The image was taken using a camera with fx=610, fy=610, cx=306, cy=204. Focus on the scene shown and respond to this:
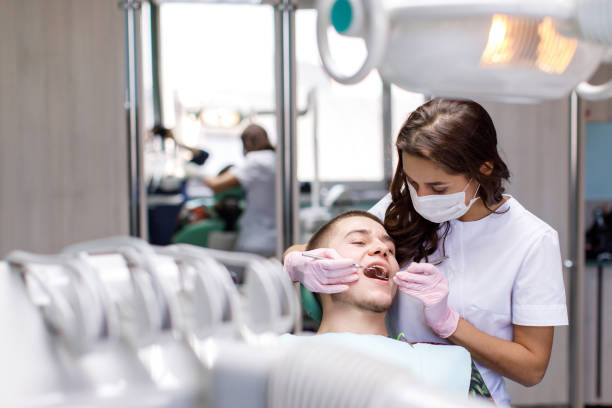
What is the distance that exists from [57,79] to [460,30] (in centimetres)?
268

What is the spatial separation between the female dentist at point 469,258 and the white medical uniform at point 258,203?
152cm

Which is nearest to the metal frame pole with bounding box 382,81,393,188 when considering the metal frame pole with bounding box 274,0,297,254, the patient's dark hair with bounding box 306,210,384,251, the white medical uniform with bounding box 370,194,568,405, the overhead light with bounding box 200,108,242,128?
the metal frame pole with bounding box 274,0,297,254

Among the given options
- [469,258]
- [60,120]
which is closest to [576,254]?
[469,258]

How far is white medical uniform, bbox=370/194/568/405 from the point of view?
1.37m

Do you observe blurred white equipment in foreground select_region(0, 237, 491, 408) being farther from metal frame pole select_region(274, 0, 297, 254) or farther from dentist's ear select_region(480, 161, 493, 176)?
metal frame pole select_region(274, 0, 297, 254)

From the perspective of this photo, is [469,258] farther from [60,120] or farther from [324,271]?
[60,120]

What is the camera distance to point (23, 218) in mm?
2873

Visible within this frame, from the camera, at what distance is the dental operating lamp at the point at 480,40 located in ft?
1.76

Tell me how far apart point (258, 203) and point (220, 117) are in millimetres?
473

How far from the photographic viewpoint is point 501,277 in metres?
1.41

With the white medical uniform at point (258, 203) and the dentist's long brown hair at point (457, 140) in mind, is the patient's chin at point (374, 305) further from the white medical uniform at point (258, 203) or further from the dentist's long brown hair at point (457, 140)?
the white medical uniform at point (258, 203)

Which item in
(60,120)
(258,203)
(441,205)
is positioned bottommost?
(258,203)

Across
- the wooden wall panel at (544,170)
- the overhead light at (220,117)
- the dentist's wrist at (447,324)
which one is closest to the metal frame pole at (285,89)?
the overhead light at (220,117)

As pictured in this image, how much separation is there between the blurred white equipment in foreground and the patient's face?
0.78m
